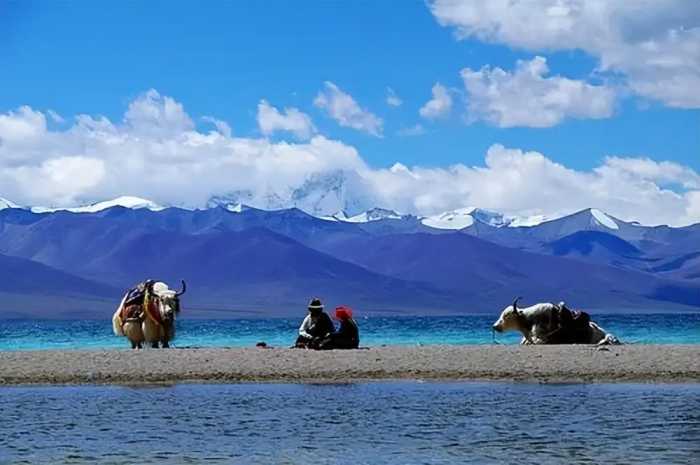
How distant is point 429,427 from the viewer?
50.4 feet

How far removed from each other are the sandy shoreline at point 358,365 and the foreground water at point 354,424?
3.49 feet

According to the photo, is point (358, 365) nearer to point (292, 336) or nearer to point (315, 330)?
point (315, 330)

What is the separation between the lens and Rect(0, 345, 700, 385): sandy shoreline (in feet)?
70.1

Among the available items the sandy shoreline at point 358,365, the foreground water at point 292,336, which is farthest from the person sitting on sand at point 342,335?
the foreground water at point 292,336

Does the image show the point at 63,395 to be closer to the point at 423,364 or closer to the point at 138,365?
the point at 138,365

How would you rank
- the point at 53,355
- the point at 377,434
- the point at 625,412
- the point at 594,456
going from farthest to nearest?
the point at 53,355 → the point at 625,412 → the point at 377,434 → the point at 594,456

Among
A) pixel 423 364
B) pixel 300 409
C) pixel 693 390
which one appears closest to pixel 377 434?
pixel 300 409

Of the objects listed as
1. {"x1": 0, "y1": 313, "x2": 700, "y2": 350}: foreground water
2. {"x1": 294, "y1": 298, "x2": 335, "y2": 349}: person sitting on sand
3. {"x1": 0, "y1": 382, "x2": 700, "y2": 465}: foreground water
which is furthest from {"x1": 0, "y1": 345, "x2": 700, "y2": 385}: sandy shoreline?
{"x1": 0, "y1": 313, "x2": 700, "y2": 350}: foreground water

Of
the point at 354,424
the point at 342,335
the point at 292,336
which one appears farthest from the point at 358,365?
the point at 292,336

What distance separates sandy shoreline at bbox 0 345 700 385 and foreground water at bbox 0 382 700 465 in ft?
3.49

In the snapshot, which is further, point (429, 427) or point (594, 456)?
point (429, 427)

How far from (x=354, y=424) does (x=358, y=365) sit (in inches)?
267

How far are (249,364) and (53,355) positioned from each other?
4.21m

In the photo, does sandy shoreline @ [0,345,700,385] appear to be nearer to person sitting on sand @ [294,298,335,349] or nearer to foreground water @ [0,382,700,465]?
person sitting on sand @ [294,298,335,349]
